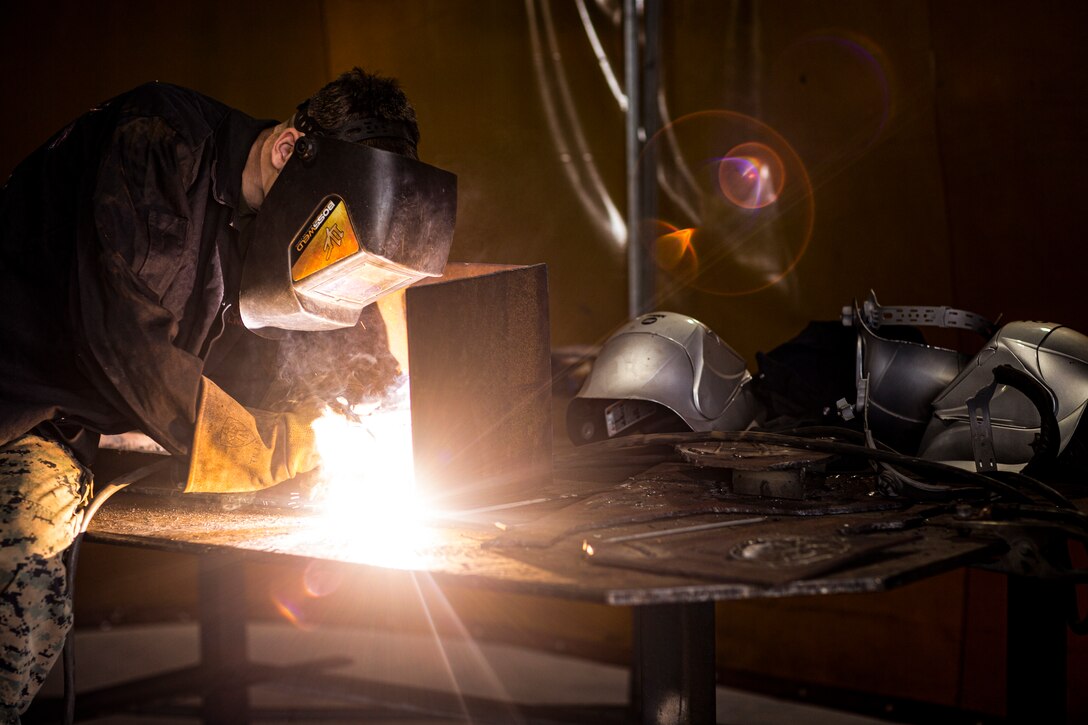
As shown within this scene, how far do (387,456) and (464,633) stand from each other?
7.17 ft

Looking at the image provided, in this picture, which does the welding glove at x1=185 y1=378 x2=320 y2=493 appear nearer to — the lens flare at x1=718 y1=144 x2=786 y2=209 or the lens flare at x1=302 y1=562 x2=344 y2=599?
the lens flare at x1=718 y1=144 x2=786 y2=209

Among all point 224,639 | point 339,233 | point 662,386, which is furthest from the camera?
point 224,639

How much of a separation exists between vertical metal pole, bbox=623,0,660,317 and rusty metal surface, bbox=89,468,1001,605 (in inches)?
66.2

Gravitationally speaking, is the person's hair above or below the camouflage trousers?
above

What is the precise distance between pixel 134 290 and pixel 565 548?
101 centimetres

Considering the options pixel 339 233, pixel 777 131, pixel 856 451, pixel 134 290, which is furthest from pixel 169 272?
pixel 777 131

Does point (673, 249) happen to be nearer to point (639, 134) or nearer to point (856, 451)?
point (639, 134)

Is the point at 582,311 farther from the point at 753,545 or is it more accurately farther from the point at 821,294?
the point at 753,545

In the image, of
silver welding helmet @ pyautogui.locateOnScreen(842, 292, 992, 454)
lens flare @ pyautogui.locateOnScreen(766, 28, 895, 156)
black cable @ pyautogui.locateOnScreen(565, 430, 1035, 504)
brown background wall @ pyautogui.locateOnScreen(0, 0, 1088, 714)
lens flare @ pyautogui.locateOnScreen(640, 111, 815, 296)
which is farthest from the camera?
lens flare @ pyautogui.locateOnScreen(640, 111, 815, 296)

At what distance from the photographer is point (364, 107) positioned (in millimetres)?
1911

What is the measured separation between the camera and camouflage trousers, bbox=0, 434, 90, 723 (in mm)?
1611

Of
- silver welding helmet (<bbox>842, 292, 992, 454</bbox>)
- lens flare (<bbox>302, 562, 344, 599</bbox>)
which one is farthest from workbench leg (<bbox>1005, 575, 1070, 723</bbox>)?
lens flare (<bbox>302, 562, 344, 599</bbox>)

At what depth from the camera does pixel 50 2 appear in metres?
3.81

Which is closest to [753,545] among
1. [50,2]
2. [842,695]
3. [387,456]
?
[387,456]
